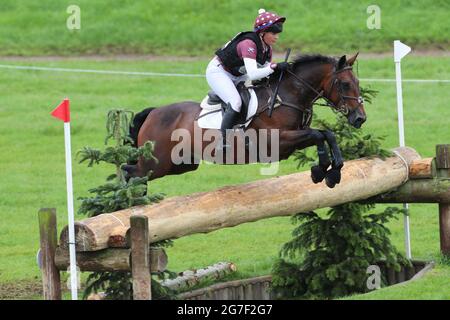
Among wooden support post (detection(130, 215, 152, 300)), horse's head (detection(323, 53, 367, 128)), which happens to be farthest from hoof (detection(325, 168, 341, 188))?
wooden support post (detection(130, 215, 152, 300))

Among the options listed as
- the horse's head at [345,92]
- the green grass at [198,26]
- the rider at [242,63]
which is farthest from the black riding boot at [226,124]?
the green grass at [198,26]

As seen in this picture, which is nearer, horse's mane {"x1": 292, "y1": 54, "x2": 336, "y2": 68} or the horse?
the horse

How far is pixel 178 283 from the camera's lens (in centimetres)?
1162

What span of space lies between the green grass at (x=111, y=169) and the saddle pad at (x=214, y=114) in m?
1.97

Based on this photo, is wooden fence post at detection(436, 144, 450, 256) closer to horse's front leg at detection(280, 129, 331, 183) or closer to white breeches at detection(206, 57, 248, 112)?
horse's front leg at detection(280, 129, 331, 183)

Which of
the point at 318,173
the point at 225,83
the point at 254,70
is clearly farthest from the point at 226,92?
the point at 318,173

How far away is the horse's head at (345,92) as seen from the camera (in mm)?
10859

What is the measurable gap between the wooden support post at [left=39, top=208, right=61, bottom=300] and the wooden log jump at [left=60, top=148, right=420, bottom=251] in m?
0.14

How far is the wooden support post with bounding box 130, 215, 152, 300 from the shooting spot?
9.17 m

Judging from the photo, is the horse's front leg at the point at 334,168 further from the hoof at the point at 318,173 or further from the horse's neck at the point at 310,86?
the horse's neck at the point at 310,86

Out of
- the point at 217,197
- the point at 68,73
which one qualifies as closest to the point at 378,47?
the point at 68,73

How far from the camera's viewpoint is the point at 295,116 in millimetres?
11250
